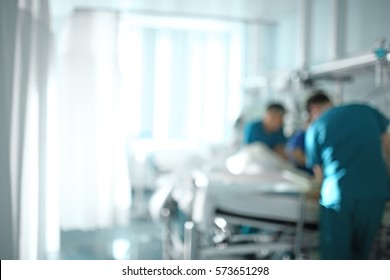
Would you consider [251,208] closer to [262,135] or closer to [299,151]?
[299,151]

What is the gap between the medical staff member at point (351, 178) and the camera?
6.29 feet

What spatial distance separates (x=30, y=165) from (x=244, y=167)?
1.28 meters

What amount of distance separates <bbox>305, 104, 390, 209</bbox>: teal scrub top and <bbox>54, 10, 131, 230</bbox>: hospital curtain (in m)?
1.41

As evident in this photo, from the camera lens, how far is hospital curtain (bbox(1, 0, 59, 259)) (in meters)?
1.39

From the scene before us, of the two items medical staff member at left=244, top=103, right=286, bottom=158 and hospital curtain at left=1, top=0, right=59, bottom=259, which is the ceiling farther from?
hospital curtain at left=1, top=0, right=59, bottom=259

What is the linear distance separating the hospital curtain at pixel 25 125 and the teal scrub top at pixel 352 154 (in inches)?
51.8

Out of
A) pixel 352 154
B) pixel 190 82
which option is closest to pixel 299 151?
pixel 352 154

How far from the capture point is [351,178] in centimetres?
191

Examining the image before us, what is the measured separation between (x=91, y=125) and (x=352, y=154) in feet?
5.48

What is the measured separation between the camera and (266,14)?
13.8 ft

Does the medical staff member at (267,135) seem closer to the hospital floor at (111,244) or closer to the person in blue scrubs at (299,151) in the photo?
the person in blue scrubs at (299,151)

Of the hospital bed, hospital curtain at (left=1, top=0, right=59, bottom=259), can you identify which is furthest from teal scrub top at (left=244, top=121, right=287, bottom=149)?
hospital curtain at (left=1, top=0, right=59, bottom=259)

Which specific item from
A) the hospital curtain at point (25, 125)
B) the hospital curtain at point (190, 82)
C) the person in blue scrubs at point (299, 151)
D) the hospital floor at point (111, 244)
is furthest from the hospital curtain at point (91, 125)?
the hospital curtain at point (190, 82)
